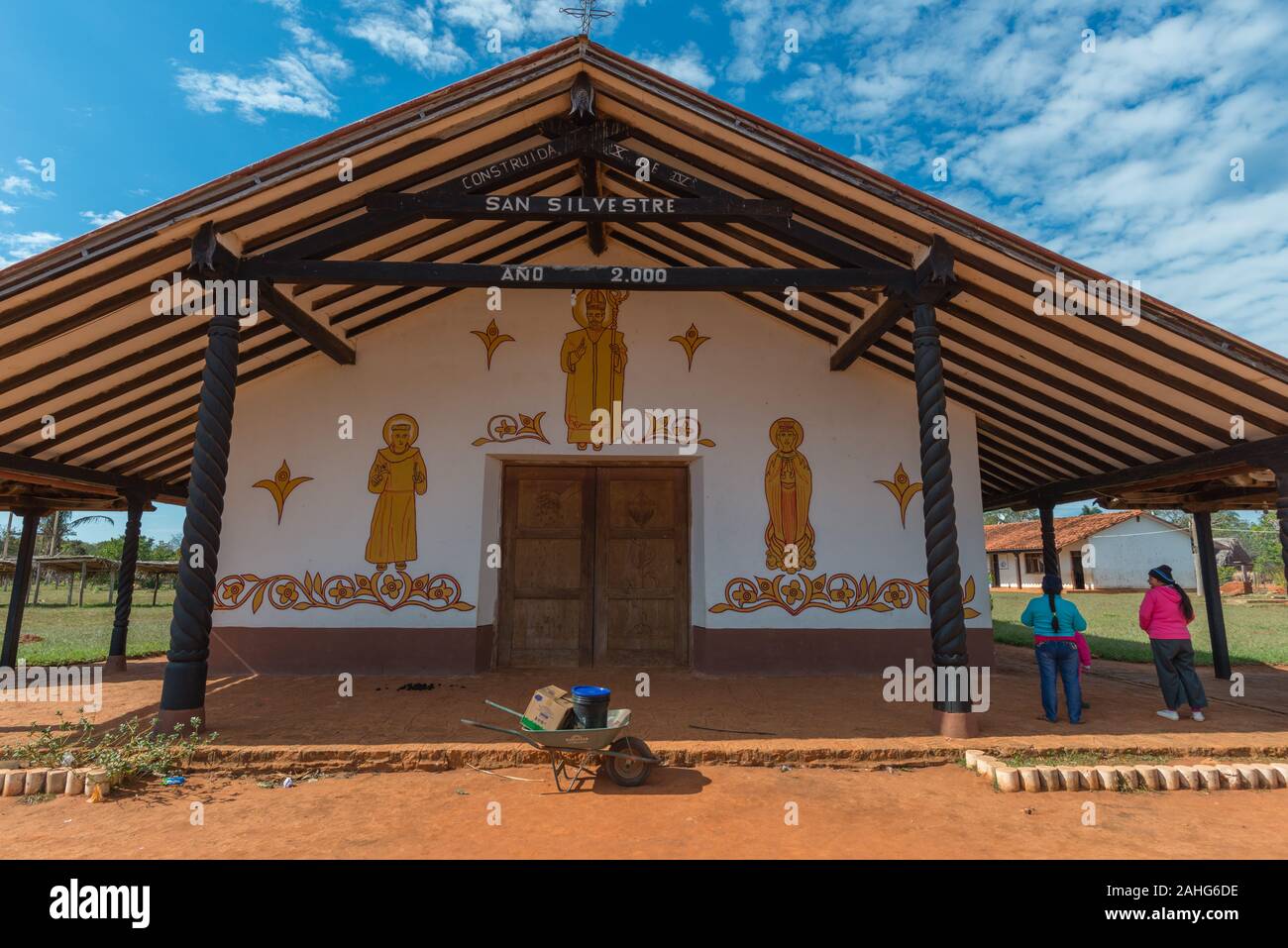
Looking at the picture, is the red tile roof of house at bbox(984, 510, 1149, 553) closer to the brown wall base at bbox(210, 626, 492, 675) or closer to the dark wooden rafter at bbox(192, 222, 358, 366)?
the brown wall base at bbox(210, 626, 492, 675)

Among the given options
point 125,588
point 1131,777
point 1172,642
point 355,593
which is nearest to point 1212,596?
point 1172,642

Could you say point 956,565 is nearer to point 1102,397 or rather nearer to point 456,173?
point 1102,397

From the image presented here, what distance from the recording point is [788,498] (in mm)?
8086

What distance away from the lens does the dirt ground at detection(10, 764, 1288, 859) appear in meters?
3.32

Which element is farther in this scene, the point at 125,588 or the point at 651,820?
the point at 125,588

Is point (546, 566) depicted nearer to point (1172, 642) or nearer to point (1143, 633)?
point (1172, 642)

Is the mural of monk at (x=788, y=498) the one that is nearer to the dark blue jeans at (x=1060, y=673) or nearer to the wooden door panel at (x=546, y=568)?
the wooden door panel at (x=546, y=568)

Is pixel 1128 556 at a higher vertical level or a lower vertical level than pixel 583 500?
higher

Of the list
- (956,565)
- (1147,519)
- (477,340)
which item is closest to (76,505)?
(477,340)

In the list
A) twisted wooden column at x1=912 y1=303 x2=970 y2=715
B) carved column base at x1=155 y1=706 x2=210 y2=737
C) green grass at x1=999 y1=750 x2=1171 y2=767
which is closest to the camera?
green grass at x1=999 y1=750 x2=1171 y2=767

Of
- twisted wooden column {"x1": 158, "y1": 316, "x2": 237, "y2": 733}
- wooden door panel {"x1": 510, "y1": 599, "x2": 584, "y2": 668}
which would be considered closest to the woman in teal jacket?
wooden door panel {"x1": 510, "y1": 599, "x2": 584, "y2": 668}

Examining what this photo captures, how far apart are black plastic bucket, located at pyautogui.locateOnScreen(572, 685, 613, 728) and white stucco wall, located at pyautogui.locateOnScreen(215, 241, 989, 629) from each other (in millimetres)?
3776

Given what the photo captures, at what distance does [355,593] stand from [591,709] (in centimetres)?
474

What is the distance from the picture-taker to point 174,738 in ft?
15.4
